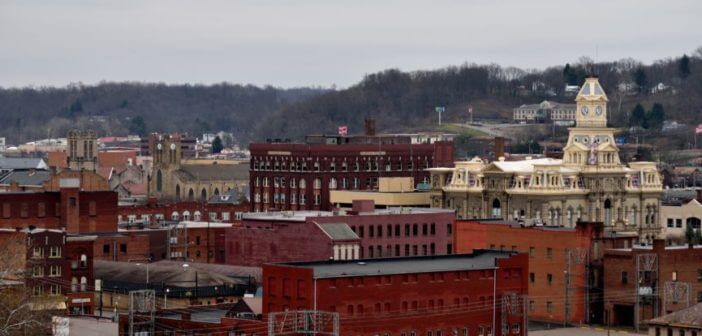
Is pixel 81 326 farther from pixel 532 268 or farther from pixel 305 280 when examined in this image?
pixel 532 268

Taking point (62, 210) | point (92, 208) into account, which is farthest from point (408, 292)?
point (92, 208)

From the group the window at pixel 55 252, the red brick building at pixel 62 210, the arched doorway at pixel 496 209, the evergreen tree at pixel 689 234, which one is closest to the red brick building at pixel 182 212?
the red brick building at pixel 62 210

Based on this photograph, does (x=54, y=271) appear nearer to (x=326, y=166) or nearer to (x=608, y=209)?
(x=608, y=209)

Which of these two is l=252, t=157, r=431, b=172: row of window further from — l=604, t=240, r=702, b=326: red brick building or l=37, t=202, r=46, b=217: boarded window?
l=604, t=240, r=702, b=326: red brick building

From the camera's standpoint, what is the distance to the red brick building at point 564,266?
122m

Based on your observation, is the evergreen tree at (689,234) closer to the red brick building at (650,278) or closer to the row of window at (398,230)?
the row of window at (398,230)

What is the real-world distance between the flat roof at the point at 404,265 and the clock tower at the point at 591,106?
144 feet

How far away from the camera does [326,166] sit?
165875 mm

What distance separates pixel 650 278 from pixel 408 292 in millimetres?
21464

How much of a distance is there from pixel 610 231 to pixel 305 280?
1705 inches

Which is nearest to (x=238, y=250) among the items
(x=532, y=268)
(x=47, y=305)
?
(x=532, y=268)

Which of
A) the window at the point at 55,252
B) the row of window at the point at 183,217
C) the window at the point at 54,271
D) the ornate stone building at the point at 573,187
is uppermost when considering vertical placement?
the ornate stone building at the point at 573,187

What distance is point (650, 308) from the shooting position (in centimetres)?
11750

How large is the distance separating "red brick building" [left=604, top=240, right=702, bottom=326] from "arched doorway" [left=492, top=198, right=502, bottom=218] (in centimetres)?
2731
